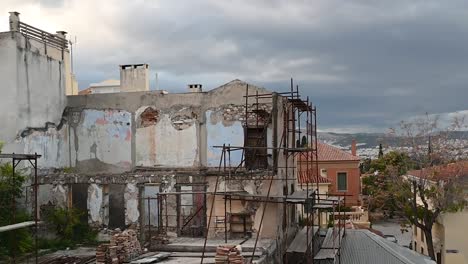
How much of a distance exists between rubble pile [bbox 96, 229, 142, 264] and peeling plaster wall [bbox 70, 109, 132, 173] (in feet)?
26.6

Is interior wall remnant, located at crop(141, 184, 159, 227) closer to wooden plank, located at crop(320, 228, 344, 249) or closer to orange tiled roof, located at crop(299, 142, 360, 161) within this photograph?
wooden plank, located at crop(320, 228, 344, 249)

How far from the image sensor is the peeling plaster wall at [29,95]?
23.3 m

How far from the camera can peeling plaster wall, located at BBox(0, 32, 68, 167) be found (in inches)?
918

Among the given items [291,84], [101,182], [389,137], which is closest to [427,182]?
[389,137]

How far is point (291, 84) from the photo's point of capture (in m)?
23.6

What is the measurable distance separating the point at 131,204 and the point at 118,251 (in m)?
7.30

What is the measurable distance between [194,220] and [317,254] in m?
5.81

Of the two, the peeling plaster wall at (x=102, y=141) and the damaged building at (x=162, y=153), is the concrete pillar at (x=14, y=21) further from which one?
the peeling plaster wall at (x=102, y=141)

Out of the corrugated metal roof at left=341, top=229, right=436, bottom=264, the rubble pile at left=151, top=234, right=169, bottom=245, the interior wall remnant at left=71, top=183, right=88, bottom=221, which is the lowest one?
the corrugated metal roof at left=341, top=229, right=436, bottom=264

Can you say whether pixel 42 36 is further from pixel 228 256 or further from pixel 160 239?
pixel 228 256

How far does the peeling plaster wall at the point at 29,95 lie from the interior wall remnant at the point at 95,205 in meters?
2.11

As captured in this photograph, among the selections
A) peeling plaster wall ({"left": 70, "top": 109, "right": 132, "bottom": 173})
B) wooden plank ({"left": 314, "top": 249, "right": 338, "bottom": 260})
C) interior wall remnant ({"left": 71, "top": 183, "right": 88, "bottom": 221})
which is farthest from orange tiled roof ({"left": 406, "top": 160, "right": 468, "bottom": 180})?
interior wall remnant ({"left": 71, "top": 183, "right": 88, "bottom": 221})

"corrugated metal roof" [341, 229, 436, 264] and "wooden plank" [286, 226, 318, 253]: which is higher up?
"wooden plank" [286, 226, 318, 253]

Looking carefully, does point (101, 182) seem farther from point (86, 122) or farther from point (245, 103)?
point (245, 103)
